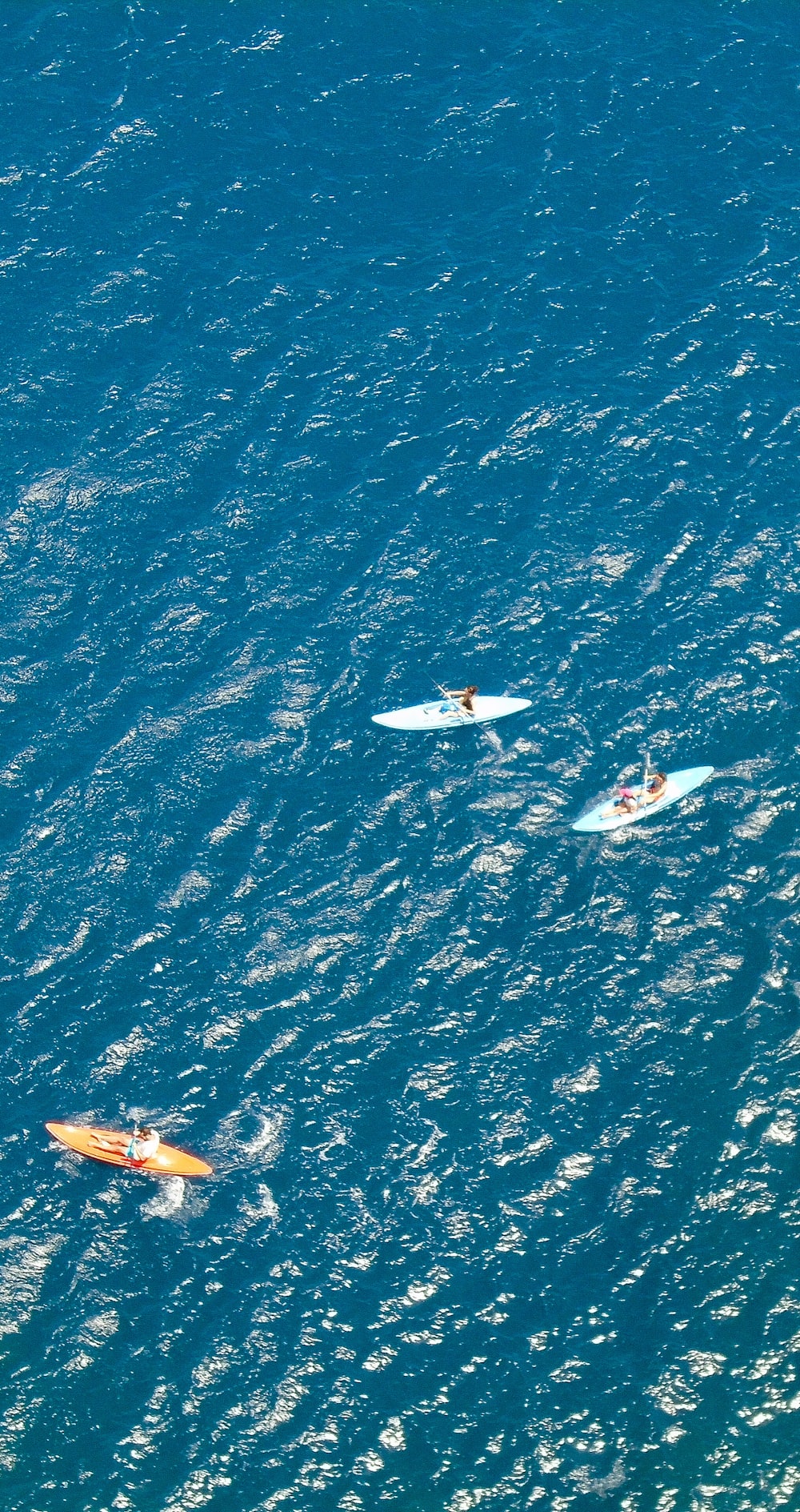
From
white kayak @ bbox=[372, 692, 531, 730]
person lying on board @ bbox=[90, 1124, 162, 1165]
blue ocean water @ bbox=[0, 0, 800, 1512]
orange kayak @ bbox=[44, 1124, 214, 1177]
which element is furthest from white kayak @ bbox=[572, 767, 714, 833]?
person lying on board @ bbox=[90, 1124, 162, 1165]

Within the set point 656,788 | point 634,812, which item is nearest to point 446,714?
point 634,812

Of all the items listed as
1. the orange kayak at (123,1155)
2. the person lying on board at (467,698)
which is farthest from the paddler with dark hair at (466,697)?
the orange kayak at (123,1155)

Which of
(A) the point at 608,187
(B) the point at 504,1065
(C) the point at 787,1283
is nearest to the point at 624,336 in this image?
(A) the point at 608,187

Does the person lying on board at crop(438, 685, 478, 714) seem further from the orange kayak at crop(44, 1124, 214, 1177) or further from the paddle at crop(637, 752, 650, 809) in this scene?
the orange kayak at crop(44, 1124, 214, 1177)

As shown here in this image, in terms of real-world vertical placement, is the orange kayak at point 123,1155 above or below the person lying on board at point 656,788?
below

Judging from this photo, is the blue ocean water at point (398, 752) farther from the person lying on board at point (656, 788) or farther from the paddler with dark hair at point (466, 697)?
the person lying on board at point (656, 788)

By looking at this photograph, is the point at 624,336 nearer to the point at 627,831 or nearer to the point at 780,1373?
the point at 627,831
